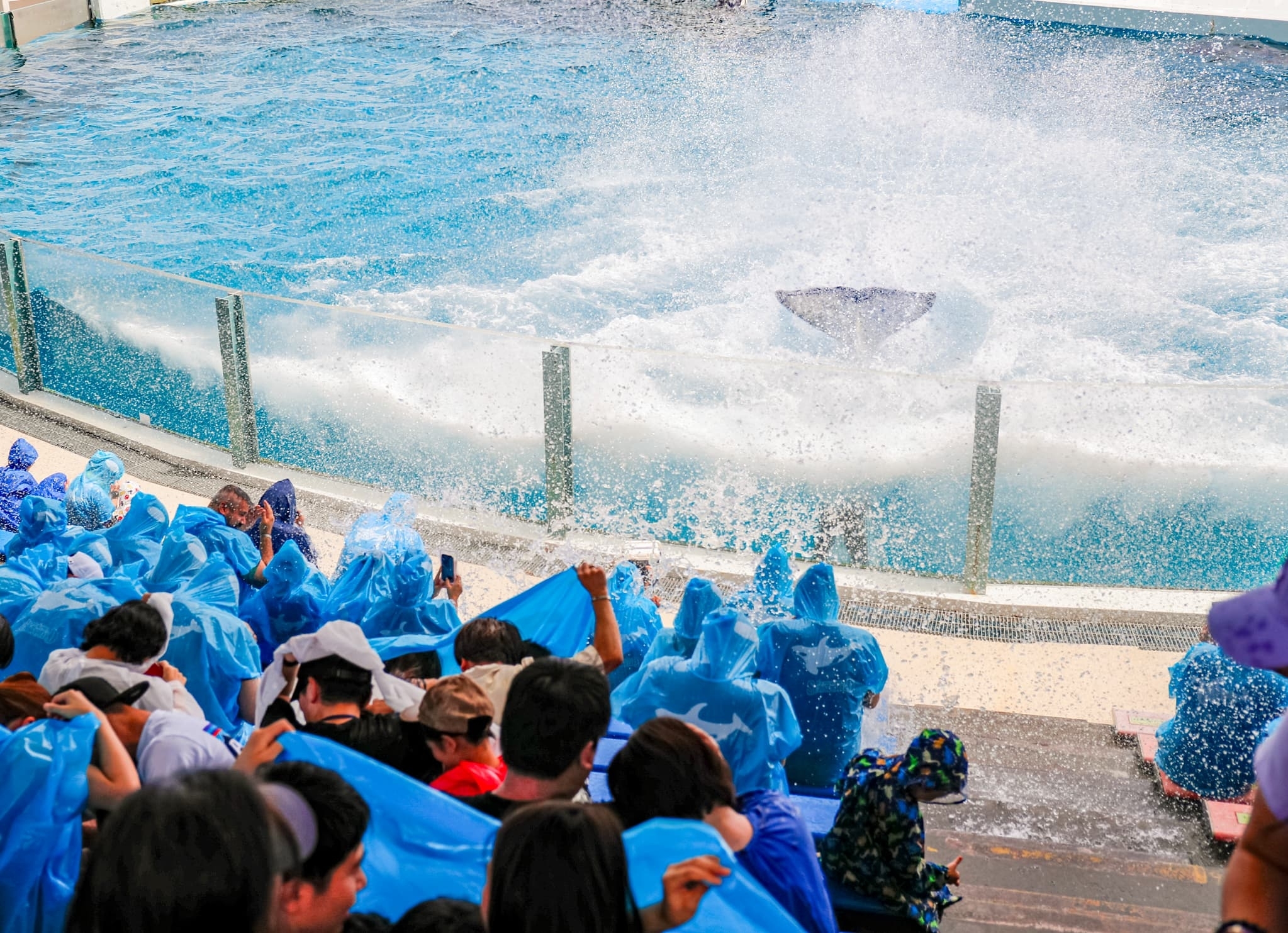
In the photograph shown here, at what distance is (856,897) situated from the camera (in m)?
3.20

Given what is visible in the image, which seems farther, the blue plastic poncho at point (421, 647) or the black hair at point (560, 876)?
the blue plastic poncho at point (421, 647)

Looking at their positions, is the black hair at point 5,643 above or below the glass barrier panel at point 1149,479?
above

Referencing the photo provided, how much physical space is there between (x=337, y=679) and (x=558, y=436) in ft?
10.9

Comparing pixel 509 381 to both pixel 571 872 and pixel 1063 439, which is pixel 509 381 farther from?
pixel 571 872

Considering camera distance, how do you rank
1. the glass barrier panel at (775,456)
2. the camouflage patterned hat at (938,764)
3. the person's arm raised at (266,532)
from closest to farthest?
the camouflage patterned hat at (938,764)
the person's arm raised at (266,532)
the glass barrier panel at (775,456)

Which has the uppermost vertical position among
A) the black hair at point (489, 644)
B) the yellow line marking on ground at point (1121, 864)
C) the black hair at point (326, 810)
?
the black hair at point (326, 810)

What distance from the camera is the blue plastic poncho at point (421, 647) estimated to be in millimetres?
3617

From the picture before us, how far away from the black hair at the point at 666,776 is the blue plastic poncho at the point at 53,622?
5.86ft

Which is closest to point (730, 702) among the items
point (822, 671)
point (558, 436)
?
point (822, 671)

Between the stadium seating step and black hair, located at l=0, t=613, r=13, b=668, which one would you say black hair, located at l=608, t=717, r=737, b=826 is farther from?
the stadium seating step

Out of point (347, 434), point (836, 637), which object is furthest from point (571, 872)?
point (347, 434)

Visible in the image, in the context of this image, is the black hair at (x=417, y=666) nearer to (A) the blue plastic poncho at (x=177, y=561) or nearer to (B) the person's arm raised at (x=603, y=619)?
(B) the person's arm raised at (x=603, y=619)

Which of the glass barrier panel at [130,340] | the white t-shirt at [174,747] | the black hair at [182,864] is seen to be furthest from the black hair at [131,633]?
the glass barrier panel at [130,340]

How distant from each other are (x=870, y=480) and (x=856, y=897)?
109 inches
